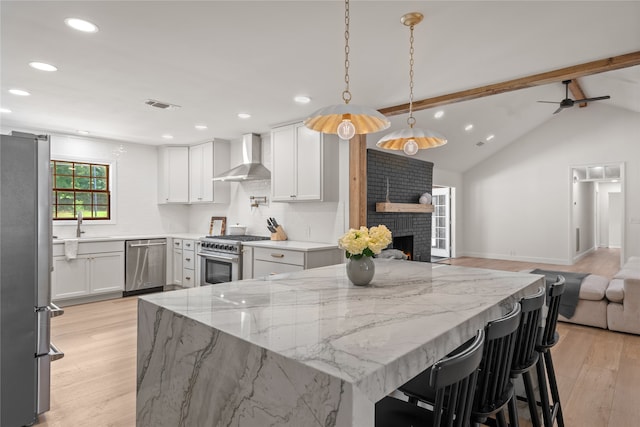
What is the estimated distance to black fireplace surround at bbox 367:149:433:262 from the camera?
549 centimetres

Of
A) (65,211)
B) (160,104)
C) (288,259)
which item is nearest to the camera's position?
(160,104)

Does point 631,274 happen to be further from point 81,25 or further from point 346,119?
point 81,25

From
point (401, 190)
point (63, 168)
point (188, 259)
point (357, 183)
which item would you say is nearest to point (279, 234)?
point (357, 183)

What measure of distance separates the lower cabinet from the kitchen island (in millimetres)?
3884

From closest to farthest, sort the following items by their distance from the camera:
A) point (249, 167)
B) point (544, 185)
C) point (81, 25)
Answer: point (81, 25)
point (249, 167)
point (544, 185)

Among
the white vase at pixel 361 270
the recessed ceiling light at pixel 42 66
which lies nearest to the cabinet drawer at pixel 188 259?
the recessed ceiling light at pixel 42 66

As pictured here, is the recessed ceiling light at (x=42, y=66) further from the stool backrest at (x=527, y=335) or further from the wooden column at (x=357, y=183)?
the stool backrest at (x=527, y=335)

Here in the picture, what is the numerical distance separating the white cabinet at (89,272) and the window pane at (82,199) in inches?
36.3

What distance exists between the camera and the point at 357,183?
416 centimetres

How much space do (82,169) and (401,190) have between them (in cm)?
506

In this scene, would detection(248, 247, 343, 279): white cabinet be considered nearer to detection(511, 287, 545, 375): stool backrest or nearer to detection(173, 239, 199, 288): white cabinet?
detection(173, 239, 199, 288): white cabinet

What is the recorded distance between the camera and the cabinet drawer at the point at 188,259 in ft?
17.6

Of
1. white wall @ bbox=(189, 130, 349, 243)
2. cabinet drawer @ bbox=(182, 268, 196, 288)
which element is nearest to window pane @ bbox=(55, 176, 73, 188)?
white wall @ bbox=(189, 130, 349, 243)

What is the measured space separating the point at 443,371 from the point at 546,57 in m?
2.82
